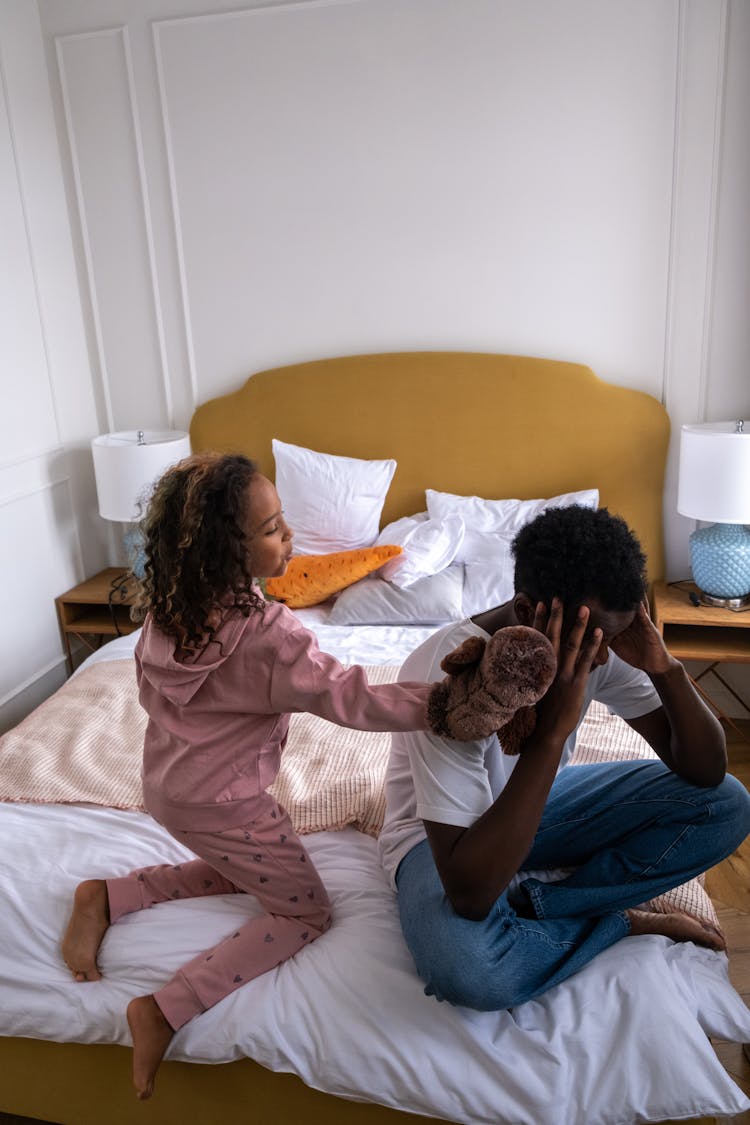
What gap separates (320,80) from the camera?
286 centimetres

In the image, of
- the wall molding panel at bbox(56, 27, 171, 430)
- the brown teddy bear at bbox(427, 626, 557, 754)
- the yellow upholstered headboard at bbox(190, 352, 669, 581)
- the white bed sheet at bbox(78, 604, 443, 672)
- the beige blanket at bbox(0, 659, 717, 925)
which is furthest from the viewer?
the wall molding panel at bbox(56, 27, 171, 430)

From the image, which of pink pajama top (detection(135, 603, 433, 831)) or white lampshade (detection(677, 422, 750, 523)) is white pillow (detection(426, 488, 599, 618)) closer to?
white lampshade (detection(677, 422, 750, 523))

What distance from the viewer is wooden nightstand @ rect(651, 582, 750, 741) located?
8.39 ft

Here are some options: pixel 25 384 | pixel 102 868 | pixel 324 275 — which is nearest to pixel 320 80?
pixel 324 275

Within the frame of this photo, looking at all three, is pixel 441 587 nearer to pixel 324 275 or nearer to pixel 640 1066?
pixel 324 275

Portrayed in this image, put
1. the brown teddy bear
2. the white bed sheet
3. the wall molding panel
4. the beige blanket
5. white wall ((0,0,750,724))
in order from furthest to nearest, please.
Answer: the wall molding panel < white wall ((0,0,750,724)) < the white bed sheet < the beige blanket < the brown teddy bear

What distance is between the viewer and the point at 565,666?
1199 mm

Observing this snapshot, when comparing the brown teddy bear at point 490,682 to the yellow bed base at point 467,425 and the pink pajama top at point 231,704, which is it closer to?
the pink pajama top at point 231,704

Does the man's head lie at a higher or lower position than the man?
higher

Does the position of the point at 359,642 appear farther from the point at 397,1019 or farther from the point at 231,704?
the point at 397,1019

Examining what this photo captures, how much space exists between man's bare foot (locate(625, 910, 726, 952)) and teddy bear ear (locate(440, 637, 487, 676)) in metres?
0.55

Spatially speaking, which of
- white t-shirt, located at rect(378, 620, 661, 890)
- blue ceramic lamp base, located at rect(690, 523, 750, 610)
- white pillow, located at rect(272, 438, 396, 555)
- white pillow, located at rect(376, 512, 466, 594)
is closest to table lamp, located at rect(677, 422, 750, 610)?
blue ceramic lamp base, located at rect(690, 523, 750, 610)

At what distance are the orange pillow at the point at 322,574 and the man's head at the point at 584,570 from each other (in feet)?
Answer: 4.79

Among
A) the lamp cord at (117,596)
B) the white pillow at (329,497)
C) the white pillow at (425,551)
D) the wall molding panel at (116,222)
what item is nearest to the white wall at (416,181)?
the wall molding panel at (116,222)
